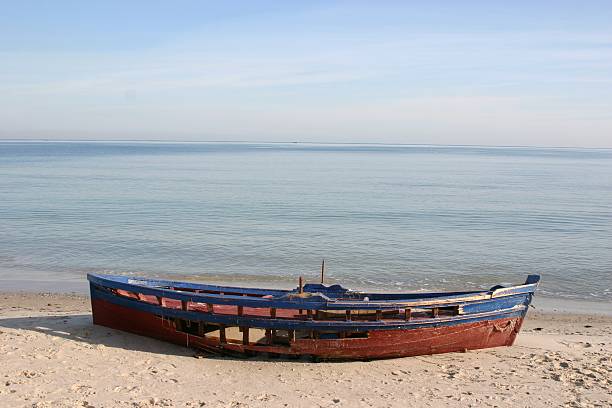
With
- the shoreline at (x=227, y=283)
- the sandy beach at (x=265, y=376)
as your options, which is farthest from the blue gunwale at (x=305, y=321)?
the shoreline at (x=227, y=283)

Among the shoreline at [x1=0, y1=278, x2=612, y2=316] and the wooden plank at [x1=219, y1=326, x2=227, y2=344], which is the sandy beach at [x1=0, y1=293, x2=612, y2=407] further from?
the shoreline at [x1=0, y1=278, x2=612, y2=316]

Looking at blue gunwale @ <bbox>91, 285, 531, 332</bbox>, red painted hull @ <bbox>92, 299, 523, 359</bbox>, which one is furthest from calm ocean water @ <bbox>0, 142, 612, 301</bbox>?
blue gunwale @ <bbox>91, 285, 531, 332</bbox>

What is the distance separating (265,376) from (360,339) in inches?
77.4

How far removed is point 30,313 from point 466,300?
406 inches

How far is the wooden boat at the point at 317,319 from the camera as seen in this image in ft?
37.3

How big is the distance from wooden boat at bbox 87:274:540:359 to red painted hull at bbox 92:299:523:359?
0.7 inches

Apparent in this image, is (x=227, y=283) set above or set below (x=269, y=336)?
below

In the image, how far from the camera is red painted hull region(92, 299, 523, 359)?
37.5 feet

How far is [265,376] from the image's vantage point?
10633mm

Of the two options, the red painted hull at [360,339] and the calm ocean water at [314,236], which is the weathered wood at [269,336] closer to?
the red painted hull at [360,339]

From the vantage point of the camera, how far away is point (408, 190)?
51.2 meters

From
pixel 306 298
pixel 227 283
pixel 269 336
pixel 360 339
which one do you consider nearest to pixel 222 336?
pixel 269 336

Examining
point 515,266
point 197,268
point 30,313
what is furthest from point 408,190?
point 30,313

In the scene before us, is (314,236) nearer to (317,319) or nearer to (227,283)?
(227,283)
